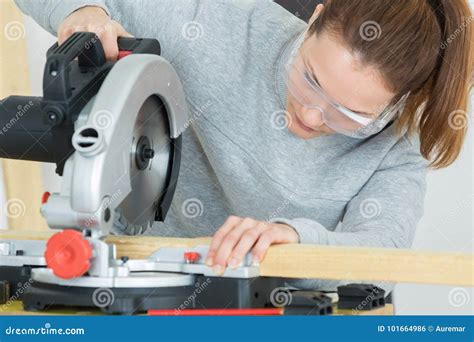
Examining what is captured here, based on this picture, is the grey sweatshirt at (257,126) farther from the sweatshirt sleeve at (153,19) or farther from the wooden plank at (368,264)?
the wooden plank at (368,264)

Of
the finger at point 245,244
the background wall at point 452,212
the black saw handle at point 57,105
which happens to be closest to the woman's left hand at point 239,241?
the finger at point 245,244

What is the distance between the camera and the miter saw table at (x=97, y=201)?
1.42 m

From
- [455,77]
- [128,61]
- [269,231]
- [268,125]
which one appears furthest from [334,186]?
[128,61]

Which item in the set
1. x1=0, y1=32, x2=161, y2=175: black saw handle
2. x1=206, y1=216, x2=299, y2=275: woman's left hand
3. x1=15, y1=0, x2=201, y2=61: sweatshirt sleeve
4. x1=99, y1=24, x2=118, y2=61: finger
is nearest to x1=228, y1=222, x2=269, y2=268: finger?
x1=206, y1=216, x2=299, y2=275: woman's left hand

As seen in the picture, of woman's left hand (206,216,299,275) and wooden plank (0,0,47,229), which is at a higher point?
wooden plank (0,0,47,229)

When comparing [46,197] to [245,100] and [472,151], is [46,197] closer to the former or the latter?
[245,100]

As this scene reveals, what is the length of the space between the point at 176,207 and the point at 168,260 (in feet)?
2.35

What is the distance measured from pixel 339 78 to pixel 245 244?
1.53ft

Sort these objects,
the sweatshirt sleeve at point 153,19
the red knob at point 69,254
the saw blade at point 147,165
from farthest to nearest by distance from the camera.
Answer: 1. the sweatshirt sleeve at point 153,19
2. the saw blade at point 147,165
3. the red knob at point 69,254

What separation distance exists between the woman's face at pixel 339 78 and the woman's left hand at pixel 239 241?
0.38 m

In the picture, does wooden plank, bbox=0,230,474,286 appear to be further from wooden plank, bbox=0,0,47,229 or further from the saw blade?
wooden plank, bbox=0,0,47,229

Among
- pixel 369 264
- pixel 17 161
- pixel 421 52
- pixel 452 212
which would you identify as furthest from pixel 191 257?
pixel 452 212

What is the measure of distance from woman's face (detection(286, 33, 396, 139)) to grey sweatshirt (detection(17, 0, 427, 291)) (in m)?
0.21

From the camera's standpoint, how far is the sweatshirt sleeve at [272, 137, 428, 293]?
5.58 feet
